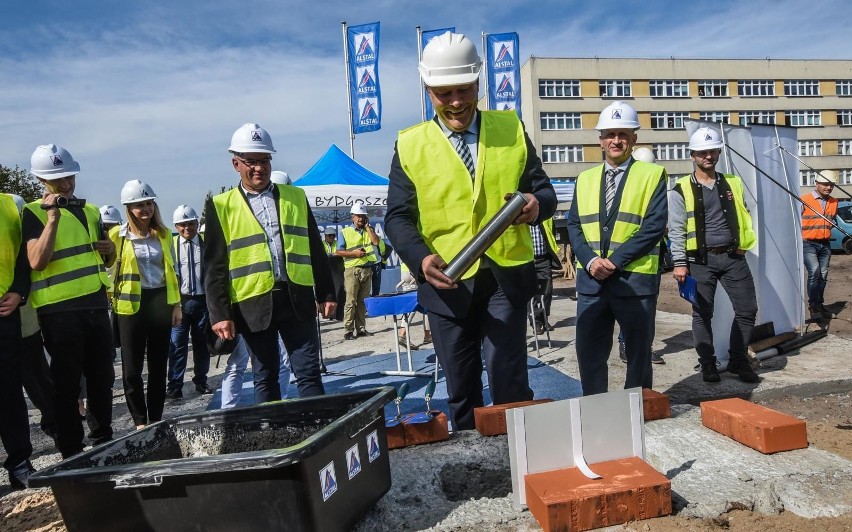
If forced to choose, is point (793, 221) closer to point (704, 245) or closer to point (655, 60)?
point (704, 245)

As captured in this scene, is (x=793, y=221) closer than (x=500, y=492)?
No

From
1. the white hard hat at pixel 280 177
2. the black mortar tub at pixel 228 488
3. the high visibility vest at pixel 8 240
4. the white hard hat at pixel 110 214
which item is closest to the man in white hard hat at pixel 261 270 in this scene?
the high visibility vest at pixel 8 240

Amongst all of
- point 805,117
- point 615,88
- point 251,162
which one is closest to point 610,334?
point 251,162

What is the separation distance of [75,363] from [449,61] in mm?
3133

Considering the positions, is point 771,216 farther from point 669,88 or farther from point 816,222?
point 669,88

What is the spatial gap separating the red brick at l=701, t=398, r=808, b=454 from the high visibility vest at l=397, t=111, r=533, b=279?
1194 mm

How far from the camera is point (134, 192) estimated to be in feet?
16.6

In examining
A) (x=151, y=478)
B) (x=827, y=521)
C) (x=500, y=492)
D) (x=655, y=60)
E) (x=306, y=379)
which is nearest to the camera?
(x=151, y=478)

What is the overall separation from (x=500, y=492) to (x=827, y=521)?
123 cm

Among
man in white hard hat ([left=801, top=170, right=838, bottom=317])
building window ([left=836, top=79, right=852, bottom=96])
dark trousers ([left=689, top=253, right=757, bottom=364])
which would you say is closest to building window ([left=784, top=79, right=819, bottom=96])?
building window ([left=836, top=79, right=852, bottom=96])

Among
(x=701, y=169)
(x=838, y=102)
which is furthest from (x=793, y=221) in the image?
(x=838, y=102)

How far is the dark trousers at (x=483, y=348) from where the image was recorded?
2979mm

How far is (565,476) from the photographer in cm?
237

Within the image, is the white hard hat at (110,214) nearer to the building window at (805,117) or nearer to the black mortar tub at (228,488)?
the black mortar tub at (228,488)
